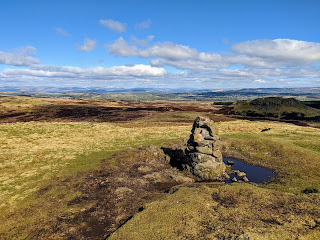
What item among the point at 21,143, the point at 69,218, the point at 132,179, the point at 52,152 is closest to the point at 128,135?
the point at 52,152

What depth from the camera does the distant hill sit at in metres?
116

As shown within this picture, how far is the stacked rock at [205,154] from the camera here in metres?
32.0

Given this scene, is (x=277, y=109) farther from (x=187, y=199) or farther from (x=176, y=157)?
(x=187, y=199)

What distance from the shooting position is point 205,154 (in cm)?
3334

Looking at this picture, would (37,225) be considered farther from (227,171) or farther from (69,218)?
(227,171)

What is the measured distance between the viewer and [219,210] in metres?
19.7

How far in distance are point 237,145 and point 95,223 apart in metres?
37.1

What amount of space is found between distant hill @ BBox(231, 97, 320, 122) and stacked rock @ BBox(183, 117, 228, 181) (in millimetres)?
100264

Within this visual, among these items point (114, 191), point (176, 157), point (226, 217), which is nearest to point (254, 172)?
point (176, 157)

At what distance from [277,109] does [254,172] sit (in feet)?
361

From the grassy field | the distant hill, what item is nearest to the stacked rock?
the grassy field

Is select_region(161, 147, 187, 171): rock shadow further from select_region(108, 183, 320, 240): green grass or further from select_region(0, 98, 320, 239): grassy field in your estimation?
select_region(108, 183, 320, 240): green grass

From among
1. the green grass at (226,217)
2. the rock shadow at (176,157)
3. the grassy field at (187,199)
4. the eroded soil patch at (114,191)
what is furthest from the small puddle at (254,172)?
the eroded soil patch at (114,191)

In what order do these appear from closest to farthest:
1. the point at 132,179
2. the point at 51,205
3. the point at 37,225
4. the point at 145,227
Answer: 1. the point at 145,227
2. the point at 37,225
3. the point at 51,205
4. the point at 132,179
